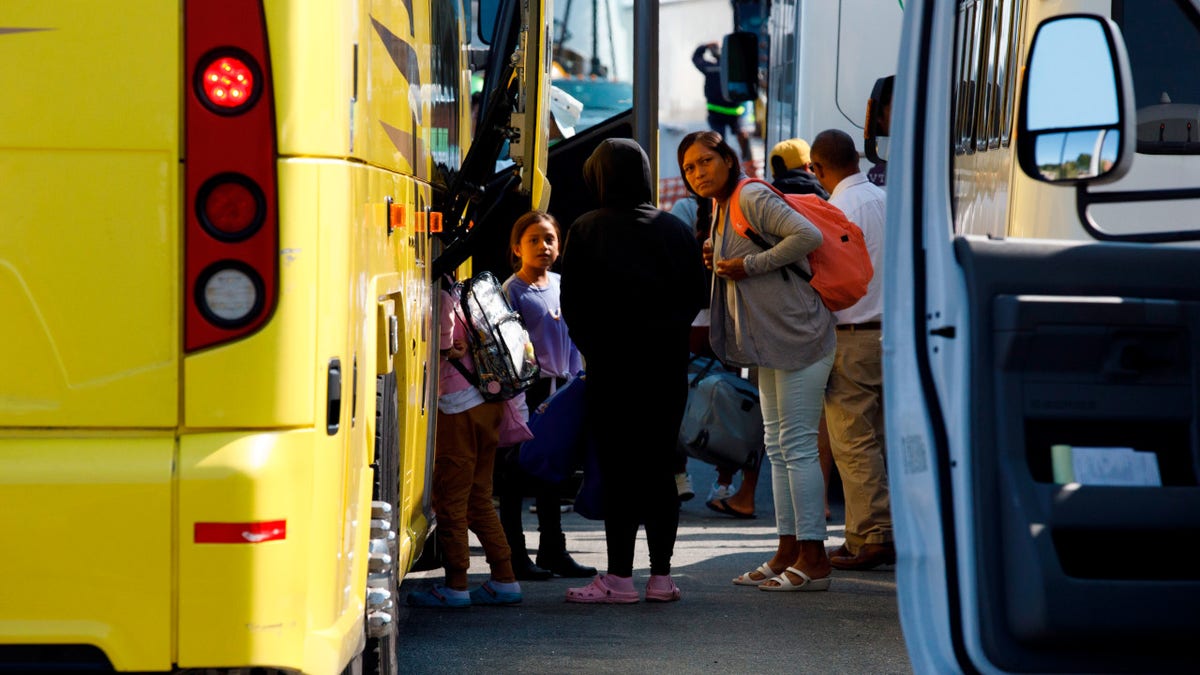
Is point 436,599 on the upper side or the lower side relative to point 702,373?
lower

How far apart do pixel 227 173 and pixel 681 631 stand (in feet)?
11.4

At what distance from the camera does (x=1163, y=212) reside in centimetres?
403

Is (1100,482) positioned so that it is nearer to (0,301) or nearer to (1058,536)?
(1058,536)

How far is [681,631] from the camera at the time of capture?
6117 millimetres

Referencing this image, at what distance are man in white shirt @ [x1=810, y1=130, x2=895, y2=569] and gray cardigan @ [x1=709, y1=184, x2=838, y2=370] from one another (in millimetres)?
493

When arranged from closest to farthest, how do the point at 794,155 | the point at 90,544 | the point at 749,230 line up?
the point at 90,544 < the point at 749,230 < the point at 794,155

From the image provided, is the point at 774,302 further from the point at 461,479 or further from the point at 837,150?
the point at 461,479

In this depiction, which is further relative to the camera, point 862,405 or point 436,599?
point 862,405

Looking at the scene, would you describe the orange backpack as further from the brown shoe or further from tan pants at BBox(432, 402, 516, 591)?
tan pants at BBox(432, 402, 516, 591)

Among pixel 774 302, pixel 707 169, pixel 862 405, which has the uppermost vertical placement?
pixel 707 169

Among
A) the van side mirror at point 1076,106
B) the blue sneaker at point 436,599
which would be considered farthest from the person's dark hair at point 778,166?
the van side mirror at point 1076,106

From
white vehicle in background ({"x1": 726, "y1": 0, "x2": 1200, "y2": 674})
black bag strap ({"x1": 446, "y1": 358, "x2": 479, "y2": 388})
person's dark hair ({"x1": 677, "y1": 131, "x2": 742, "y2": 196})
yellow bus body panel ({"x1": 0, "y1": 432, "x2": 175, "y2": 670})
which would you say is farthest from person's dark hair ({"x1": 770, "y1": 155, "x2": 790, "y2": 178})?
yellow bus body panel ({"x1": 0, "y1": 432, "x2": 175, "y2": 670})

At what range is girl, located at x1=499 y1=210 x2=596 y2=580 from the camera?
689 centimetres

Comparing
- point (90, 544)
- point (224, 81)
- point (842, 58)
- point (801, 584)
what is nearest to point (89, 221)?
point (224, 81)
